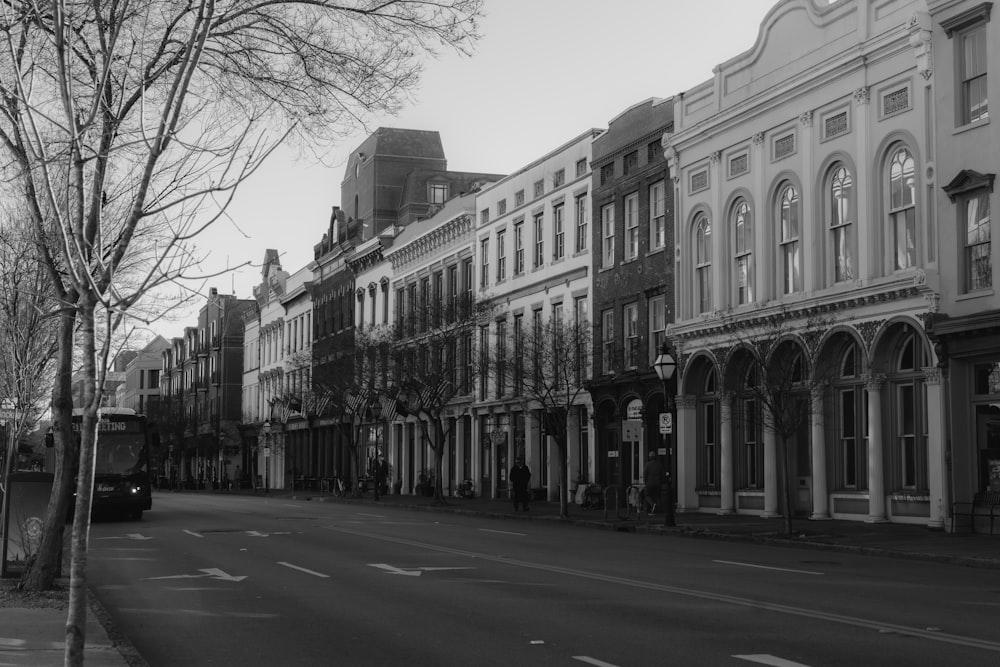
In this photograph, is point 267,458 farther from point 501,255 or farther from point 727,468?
point 727,468

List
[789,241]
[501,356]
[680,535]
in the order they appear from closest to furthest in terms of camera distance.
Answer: [680,535]
[789,241]
[501,356]

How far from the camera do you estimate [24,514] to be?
1631 centimetres

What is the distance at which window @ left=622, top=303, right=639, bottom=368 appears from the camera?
136 feet

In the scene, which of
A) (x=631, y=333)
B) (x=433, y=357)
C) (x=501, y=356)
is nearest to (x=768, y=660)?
(x=631, y=333)

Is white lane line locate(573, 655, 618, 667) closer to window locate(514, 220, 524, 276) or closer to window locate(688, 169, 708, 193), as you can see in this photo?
window locate(688, 169, 708, 193)

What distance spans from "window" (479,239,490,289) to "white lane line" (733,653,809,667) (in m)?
44.1

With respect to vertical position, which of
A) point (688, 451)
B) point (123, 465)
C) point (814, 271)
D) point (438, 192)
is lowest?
point (123, 465)

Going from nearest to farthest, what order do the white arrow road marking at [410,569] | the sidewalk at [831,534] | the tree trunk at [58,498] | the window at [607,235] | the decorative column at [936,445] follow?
the tree trunk at [58,498] → the white arrow road marking at [410,569] → the sidewalk at [831,534] → the decorative column at [936,445] → the window at [607,235]

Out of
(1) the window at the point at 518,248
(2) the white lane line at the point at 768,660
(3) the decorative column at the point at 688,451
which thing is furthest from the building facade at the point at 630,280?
(2) the white lane line at the point at 768,660

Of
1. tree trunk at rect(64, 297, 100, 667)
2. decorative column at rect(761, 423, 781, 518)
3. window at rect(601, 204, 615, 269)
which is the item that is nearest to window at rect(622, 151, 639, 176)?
window at rect(601, 204, 615, 269)

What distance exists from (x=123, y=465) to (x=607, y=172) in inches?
731

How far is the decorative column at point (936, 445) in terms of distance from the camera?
27234mm

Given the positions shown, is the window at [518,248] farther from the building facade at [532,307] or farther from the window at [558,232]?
the window at [558,232]

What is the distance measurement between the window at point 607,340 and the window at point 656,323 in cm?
212
